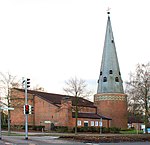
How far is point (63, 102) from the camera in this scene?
70875 millimetres

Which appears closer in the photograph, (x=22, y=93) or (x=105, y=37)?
(x=22, y=93)

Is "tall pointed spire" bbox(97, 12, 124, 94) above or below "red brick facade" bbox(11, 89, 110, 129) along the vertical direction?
above

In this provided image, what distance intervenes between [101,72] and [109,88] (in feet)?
15.5

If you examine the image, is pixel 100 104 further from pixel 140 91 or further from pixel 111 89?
pixel 140 91

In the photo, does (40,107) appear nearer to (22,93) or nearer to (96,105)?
(22,93)

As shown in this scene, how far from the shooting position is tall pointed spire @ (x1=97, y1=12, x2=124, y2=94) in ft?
278

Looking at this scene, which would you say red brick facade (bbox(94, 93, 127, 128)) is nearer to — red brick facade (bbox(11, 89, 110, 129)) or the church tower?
the church tower

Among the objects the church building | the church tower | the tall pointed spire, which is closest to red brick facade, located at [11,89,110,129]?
the church building

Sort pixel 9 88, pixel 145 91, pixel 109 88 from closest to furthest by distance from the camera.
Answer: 1. pixel 9 88
2. pixel 145 91
3. pixel 109 88

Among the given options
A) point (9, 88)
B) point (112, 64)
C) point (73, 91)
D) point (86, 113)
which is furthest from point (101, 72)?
point (9, 88)

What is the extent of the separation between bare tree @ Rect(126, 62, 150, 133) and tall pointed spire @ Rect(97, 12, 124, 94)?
22148 millimetres

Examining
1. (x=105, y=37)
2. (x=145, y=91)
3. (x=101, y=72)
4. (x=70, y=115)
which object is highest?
(x=105, y=37)

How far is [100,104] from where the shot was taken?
8425 cm

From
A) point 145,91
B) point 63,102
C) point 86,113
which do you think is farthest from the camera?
point 86,113
